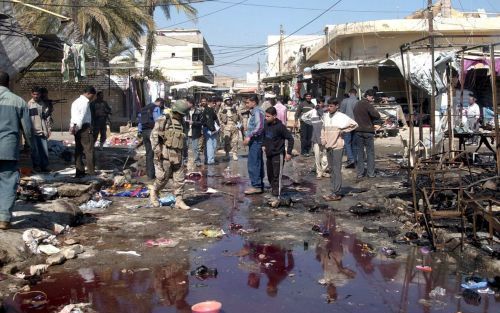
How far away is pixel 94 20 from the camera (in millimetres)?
25922

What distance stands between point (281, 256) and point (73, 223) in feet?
10.4

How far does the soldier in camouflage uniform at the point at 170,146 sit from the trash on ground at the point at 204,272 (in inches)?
121

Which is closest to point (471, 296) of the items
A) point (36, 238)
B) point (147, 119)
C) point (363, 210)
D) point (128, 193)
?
point (363, 210)

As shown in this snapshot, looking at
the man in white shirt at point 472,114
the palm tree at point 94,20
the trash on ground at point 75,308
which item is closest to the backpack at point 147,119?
the trash on ground at point 75,308

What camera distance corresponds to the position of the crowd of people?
613 cm

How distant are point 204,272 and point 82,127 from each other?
5.69 metres

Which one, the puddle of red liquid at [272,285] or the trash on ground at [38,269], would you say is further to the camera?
the trash on ground at [38,269]

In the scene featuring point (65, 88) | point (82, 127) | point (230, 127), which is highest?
point (65, 88)

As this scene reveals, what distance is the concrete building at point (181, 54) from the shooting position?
5297 cm

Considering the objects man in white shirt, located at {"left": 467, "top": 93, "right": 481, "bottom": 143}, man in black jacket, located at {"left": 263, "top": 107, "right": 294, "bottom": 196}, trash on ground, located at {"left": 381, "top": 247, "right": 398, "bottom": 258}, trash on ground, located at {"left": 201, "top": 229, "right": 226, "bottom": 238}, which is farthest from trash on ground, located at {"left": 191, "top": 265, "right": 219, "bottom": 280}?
man in white shirt, located at {"left": 467, "top": 93, "right": 481, "bottom": 143}

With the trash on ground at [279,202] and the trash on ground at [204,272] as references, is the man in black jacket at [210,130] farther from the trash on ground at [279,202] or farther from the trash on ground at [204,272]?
the trash on ground at [204,272]

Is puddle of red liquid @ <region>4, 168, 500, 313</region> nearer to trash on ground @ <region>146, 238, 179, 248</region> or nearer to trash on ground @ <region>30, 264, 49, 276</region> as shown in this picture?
trash on ground @ <region>30, 264, 49, 276</region>

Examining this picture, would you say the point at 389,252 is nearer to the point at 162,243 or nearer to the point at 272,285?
the point at 272,285

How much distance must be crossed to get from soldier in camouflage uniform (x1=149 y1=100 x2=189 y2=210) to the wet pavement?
1.63 meters
